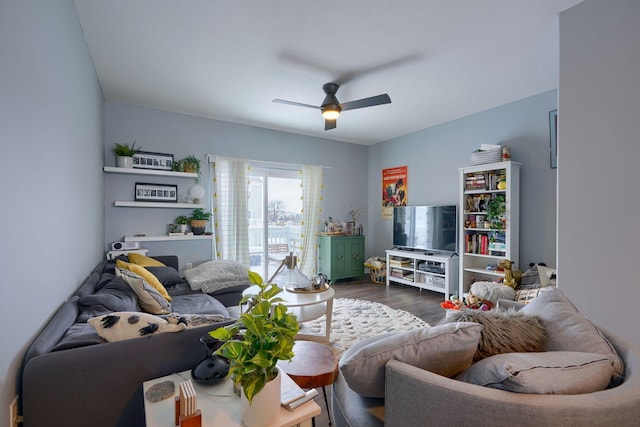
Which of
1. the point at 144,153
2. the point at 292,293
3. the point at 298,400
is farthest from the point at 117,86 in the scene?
the point at 298,400

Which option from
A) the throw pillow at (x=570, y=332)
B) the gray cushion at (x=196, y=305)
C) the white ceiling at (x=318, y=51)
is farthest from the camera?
the gray cushion at (x=196, y=305)

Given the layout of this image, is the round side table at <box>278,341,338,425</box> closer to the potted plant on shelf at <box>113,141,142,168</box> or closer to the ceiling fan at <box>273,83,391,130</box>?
the ceiling fan at <box>273,83,391,130</box>

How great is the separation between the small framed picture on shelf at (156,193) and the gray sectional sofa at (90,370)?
103 inches

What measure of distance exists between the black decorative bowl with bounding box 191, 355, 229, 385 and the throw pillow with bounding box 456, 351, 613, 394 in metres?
0.96

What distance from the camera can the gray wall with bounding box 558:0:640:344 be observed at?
1714mm

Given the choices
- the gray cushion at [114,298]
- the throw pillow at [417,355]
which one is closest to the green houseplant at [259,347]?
the throw pillow at [417,355]

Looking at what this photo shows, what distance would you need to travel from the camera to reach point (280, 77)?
2.98 m

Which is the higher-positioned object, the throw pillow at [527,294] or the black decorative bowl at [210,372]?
the black decorative bowl at [210,372]

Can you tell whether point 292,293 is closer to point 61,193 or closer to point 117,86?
point 61,193

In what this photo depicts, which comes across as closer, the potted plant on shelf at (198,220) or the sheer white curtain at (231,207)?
the potted plant on shelf at (198,220)

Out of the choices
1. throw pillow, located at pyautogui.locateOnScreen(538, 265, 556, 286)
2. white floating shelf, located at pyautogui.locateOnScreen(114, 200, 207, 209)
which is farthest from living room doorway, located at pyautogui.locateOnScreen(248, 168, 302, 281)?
throw pillow, located at pyautogui.locateOnScreen(538, 265, 556, 286)

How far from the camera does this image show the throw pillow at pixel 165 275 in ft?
10.1

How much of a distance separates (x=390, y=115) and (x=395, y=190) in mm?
1647

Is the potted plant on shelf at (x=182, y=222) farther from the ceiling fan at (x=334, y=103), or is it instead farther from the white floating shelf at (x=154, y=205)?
the ceiling fan at (x=334, y=103)
